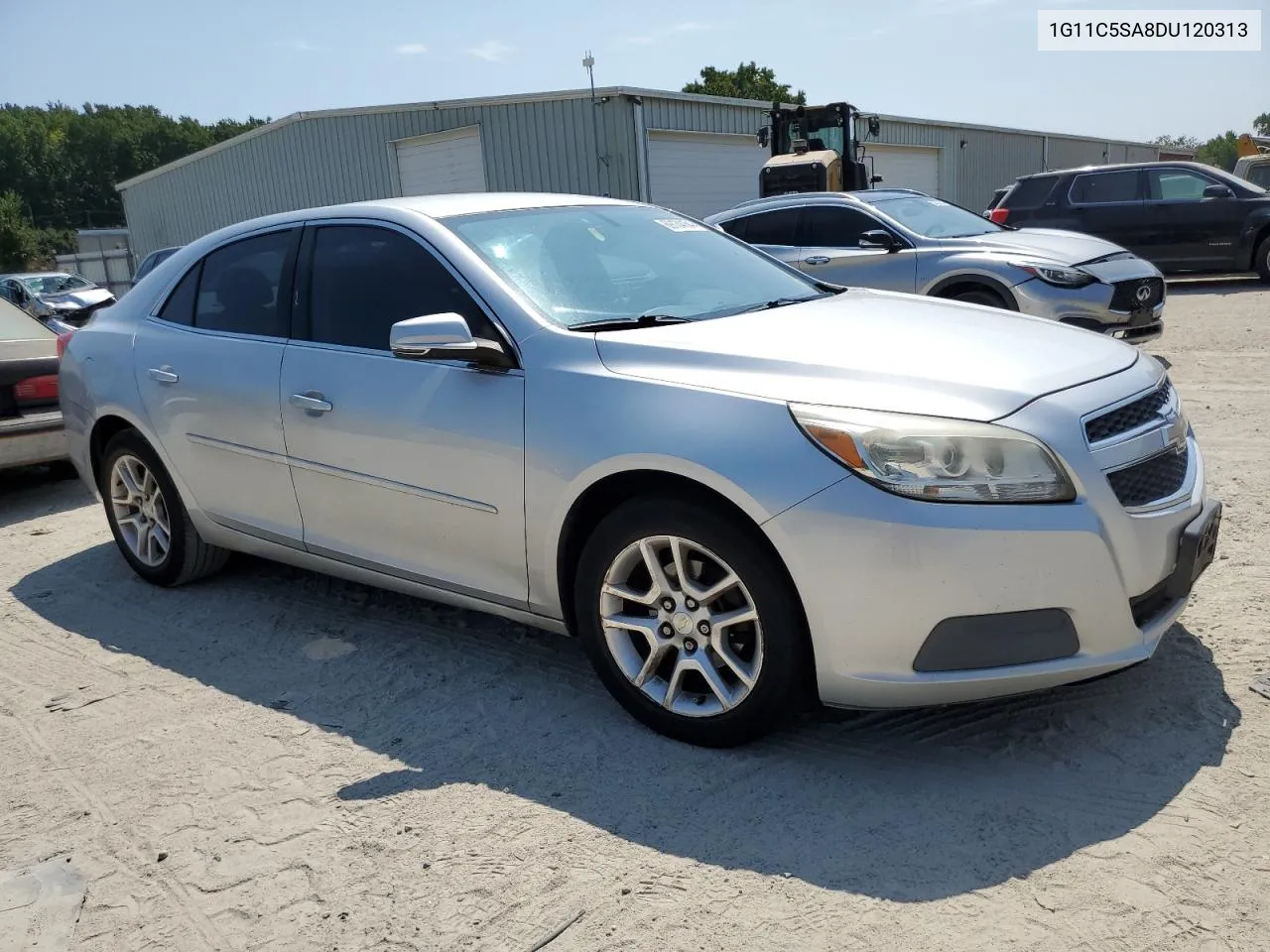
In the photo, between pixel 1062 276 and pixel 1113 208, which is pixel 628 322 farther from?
pixel 1113 208

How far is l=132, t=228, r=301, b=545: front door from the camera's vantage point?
13.4 ft

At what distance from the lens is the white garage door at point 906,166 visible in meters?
29.8

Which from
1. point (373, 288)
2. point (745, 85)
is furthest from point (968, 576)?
point (745, 85)

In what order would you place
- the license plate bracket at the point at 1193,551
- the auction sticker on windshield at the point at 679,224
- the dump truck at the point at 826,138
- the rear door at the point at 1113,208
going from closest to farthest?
the license plate bracket at the point at 1193,551 < the auction sticker on windshield at the point at 679,224 < the rear door at the point at 1113,208 < the dump truck at the point at 826,138

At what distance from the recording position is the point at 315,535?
3.99 meters

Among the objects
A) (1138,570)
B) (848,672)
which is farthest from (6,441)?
(1138,570)

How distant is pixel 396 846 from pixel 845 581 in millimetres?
1335

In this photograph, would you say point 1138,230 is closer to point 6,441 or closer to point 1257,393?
point 1257,393

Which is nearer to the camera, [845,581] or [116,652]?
[845,581]

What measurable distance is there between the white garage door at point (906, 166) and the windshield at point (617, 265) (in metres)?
26.0

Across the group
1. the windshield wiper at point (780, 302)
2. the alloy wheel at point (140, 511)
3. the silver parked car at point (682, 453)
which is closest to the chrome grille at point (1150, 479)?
the silver parked car at point (682, 453)

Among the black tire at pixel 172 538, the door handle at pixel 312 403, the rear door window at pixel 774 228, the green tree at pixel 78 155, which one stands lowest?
the black tire at pixel 172 538

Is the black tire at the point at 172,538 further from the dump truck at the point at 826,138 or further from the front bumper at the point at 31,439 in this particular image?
the dump truck at the point at 826,138

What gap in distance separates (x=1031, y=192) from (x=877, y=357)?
13.2 meters
